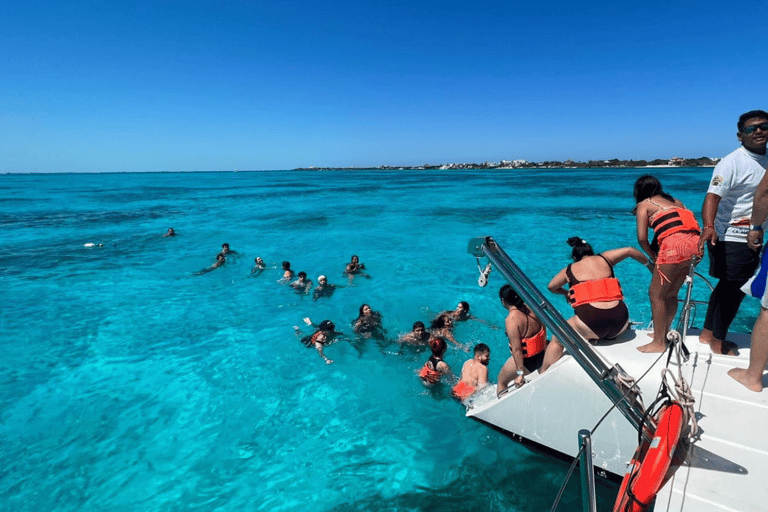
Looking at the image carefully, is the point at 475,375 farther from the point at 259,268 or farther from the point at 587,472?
the point at 259,268

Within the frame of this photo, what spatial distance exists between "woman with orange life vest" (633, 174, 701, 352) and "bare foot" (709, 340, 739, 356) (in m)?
0.42

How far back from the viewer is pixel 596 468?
13.0 ft

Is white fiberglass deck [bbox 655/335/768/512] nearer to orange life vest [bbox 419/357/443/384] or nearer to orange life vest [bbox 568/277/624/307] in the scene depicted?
orange life vest [bbox 568/277/624/307]

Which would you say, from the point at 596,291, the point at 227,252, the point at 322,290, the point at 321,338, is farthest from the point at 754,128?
the point at 227,252

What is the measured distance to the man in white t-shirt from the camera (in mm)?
3350

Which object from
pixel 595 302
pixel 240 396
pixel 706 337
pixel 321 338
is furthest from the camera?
pixel 321 338

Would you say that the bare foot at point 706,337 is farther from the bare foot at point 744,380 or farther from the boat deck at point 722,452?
the bare foot at point 744,380

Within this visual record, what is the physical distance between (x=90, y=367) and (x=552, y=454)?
9247 mm

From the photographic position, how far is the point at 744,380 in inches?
117

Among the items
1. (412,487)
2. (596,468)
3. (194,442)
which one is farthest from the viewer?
(194,442)

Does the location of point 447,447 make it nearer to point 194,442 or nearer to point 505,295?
point 505,295

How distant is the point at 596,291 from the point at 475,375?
2647mm

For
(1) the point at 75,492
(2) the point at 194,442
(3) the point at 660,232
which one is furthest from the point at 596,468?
(1) the point at 75,492

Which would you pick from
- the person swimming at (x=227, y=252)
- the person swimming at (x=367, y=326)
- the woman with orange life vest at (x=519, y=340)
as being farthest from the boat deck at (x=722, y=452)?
the person swimming at (x=227, y=252)
